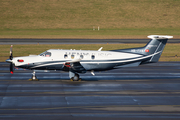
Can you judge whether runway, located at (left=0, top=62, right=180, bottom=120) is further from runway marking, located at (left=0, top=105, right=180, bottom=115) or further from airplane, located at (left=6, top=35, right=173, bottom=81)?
airplane, located at (left=6, top=35, right=173, bottom=81)

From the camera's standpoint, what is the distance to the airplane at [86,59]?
24.6m

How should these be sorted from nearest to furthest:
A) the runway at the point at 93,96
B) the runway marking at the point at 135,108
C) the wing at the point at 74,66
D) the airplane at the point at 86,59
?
the runway at the point at 93,96, the runway marking at the point at 135,108, the wing at the point at 74,66, the airplane at the point at 86,59

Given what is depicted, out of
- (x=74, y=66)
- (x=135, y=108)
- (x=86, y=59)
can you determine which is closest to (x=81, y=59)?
(x=86, y=59)

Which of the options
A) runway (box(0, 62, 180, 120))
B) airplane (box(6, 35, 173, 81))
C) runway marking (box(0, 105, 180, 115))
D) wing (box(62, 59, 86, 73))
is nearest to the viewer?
runway (box(0, 62, 180, 120))

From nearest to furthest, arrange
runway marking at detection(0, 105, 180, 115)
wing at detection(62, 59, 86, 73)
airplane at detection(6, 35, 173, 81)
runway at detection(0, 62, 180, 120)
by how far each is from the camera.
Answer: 1. runway at detection(0, 62, 180, 120)
2. runway marking at detection(0, 105, 180, 115)
3. wing at detection(62, 59, 86, 73)
4. airplane at detection(6, 35, 173, 81)

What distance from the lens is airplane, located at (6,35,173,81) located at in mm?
24594

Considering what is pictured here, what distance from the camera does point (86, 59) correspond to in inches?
978

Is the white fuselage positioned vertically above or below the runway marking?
above

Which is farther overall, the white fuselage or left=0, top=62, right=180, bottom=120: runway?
the white fuselage

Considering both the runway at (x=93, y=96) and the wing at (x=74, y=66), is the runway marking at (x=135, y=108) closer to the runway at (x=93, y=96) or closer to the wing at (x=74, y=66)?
the runway at (x=93, y=96)

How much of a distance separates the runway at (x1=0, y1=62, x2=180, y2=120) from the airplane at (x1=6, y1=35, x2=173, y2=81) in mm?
1285

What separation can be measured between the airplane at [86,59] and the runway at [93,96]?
1.28 metres

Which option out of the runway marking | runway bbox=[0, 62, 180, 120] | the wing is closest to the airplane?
the wing

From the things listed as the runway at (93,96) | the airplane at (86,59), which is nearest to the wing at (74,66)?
the airplane at (86,59)
